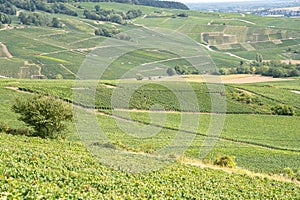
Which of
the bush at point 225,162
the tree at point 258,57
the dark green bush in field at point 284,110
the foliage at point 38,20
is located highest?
the foliage at point 38,20

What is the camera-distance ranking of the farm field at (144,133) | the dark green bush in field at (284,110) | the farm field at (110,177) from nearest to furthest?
the farm field at (110,177) < the farm field at (144,133) < the dark green bush in field at (284,110)

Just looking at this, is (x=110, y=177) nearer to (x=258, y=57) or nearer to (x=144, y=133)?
(x=144, y=133)

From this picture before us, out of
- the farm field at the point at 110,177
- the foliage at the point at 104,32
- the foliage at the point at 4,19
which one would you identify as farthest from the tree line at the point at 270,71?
the foliage at the point at 4,19

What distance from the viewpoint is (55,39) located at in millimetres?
169375

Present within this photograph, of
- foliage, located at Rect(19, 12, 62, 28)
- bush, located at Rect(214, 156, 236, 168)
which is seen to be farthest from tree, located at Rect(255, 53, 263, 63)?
bush, located at Rect(214, 156, 236, 168)

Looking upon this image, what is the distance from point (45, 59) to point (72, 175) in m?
119

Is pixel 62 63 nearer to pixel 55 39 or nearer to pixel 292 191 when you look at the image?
pixel 55 39

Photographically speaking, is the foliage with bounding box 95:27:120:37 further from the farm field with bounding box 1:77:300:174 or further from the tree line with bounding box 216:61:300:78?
the farm field with bounding box 1:77:300:174

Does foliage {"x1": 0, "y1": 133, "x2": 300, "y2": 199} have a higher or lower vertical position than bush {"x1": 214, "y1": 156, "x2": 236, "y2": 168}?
higher

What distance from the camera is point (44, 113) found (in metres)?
43.1

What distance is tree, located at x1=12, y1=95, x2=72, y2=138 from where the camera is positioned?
4269 centimetres

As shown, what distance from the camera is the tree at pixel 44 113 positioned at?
42.7 m

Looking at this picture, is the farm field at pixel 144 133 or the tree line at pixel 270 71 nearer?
the farm field at pixel 144 133

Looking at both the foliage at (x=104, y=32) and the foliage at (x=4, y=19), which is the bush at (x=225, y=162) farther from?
the foliage at (x=4, y=19)
